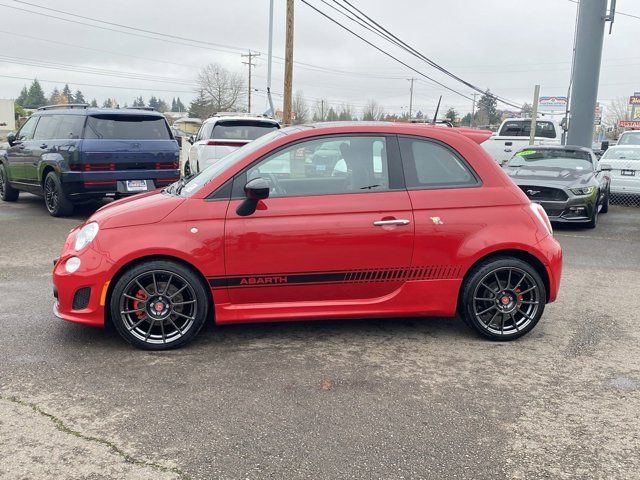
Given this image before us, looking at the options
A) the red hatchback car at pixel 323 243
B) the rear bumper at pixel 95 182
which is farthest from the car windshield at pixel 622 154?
the red hatchback car at pixel 323 243

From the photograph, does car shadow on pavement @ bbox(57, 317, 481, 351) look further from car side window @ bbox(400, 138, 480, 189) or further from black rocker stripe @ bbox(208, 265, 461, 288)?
car side window @ bbox(400, 138, 480, 189)

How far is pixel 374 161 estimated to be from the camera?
4.62m

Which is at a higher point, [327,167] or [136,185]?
[327,167]

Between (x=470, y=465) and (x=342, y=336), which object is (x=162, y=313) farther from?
(x=470, y=465)

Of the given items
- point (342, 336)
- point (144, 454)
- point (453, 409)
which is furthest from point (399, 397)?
point (144, 454)

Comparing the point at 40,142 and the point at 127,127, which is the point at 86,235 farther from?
the point at 40,142

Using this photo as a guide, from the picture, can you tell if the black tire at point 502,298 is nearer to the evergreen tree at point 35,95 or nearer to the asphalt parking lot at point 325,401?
the asphalt parking lot at point 325,401

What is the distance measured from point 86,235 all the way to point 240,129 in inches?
337

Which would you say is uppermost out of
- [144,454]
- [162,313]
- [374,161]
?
[374,161]

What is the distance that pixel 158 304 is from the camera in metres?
4.34

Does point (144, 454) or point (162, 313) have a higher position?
point (162, 313)

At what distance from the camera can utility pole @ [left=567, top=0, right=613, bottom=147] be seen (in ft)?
57.2

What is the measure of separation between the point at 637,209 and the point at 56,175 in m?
12.4

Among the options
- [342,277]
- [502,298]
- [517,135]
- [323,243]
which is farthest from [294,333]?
[517,135]
